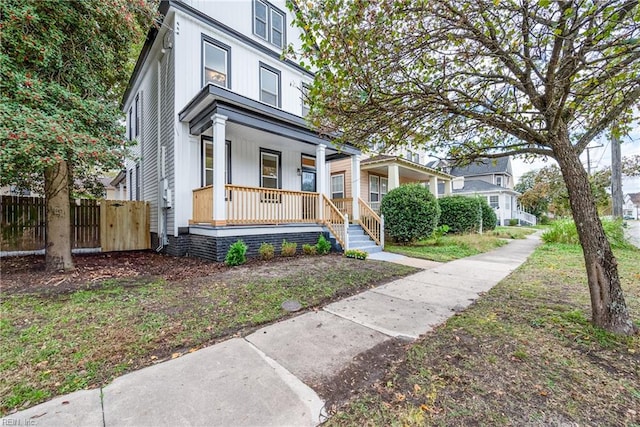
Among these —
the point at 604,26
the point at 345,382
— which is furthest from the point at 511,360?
the point at 604,26

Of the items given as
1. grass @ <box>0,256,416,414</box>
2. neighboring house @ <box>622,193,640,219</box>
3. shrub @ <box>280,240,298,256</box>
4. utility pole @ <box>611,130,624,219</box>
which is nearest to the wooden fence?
grass @ <box>0,256,416,414</box>

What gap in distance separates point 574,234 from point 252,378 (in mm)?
13680

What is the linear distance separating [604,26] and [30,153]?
25.6 ft

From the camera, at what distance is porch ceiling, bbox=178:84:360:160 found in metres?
6.77

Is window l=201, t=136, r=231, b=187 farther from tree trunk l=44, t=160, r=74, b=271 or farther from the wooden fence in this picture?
the wooden fence

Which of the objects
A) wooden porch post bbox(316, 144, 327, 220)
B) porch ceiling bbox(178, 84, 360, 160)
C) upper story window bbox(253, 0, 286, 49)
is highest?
upper story window bbox(253, 0, 286, 49)

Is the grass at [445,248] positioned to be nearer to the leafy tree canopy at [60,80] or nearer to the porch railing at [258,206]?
the porch railing at [258,206]

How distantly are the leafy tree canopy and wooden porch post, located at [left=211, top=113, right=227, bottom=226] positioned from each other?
2056 mm

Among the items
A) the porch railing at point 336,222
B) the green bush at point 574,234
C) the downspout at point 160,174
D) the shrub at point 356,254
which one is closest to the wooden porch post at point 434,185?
the green bush at point 574,234

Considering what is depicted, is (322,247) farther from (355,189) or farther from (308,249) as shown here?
(355,189)

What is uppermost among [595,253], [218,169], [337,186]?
[337,186]

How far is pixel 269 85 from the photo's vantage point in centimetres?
1006

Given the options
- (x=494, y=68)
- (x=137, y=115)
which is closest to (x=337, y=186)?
(x=137, y=115)

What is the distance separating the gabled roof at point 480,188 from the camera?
2540cm
